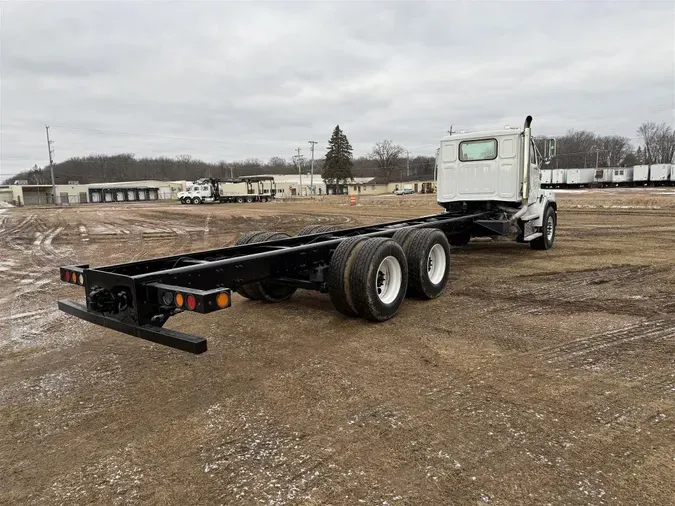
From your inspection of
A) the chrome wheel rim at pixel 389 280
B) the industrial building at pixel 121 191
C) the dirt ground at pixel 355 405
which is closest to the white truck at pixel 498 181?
the dirt ground at pixel 355 405

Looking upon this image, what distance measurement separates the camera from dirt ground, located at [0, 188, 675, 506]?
274cm

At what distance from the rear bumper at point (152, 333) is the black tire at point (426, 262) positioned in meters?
3.55

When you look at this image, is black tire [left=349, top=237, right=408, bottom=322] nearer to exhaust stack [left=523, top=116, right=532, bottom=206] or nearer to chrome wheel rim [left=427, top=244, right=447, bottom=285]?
chrome wheel rim [left=427, top=244, right=447, bottom=285]

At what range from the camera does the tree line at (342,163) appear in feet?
318

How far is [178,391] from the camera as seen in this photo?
158 inches

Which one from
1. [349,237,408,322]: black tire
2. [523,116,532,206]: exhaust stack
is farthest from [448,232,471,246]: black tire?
[349,237,408,322]: black tire

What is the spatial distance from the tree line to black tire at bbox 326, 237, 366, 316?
3331 inches

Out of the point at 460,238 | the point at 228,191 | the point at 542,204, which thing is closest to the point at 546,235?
the point at 542,204

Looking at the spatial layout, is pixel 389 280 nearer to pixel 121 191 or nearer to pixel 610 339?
pixel 610 339

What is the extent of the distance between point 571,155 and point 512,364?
112 metres

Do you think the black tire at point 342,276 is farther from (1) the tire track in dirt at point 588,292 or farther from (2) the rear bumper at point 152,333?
(1) the tire track in dirt at point 588,292

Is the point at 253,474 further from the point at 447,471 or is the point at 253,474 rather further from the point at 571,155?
the point at 571,155

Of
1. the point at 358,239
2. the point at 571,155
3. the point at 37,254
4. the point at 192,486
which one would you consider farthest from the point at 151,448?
the point at 571,155

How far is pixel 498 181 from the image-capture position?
9984mm
